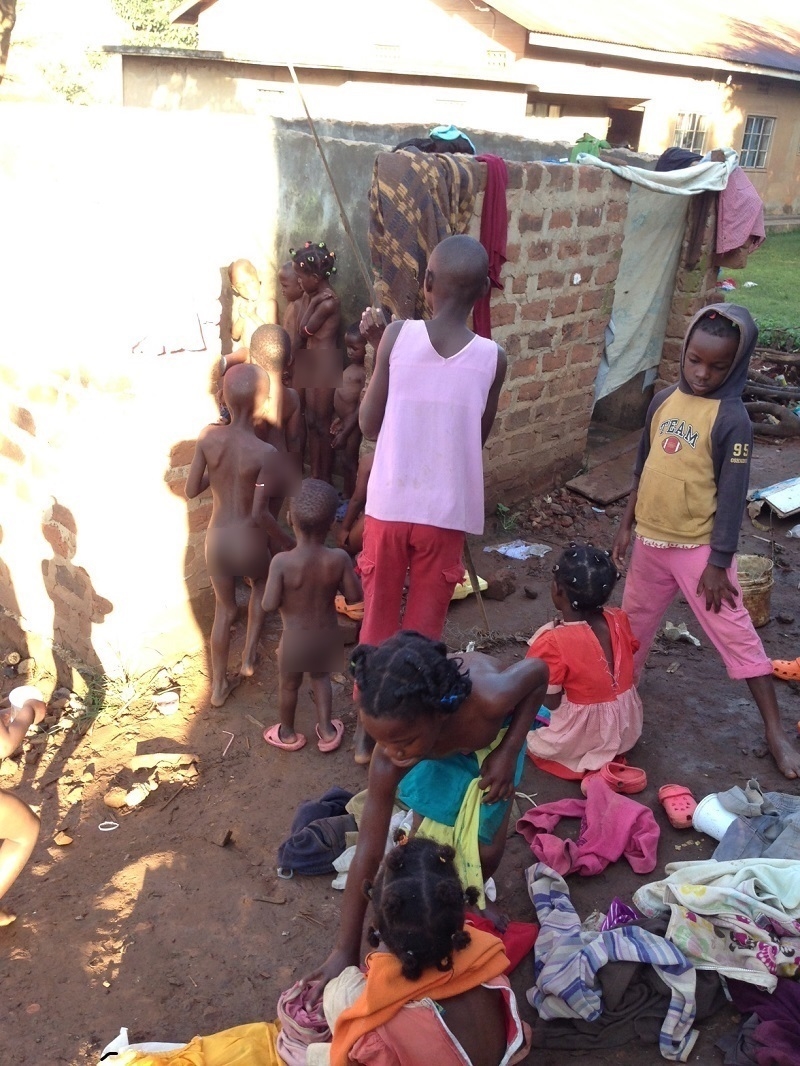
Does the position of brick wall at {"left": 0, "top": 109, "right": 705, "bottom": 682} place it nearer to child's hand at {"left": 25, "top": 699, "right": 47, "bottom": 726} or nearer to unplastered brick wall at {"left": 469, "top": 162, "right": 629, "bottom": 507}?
unplastered brick wall at {"left": 469, "top": 162, "right": 629, "bottom": 507}

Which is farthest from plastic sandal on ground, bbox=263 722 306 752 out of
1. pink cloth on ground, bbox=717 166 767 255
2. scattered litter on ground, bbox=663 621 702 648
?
pink cloth on ground, bbox=717 166 767 255

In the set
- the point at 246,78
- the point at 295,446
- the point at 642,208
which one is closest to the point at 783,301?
the point at 642,208

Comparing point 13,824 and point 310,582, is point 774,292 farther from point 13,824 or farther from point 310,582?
point 13,824

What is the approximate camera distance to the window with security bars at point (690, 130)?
1716 centimetres

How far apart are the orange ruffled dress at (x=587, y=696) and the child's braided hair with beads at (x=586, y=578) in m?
0.09

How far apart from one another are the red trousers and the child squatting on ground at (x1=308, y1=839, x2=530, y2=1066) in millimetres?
1306

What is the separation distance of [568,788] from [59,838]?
1905mm

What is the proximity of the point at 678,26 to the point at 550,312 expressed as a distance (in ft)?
50.1

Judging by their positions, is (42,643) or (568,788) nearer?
(568,788)

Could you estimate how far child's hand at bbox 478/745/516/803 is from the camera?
248cm

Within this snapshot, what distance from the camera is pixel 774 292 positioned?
13.0 m

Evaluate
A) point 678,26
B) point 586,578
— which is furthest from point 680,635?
point 678,26

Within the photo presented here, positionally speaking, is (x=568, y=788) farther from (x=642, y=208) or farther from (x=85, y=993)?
(x=642, y=208)

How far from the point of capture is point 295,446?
4.42 meters
